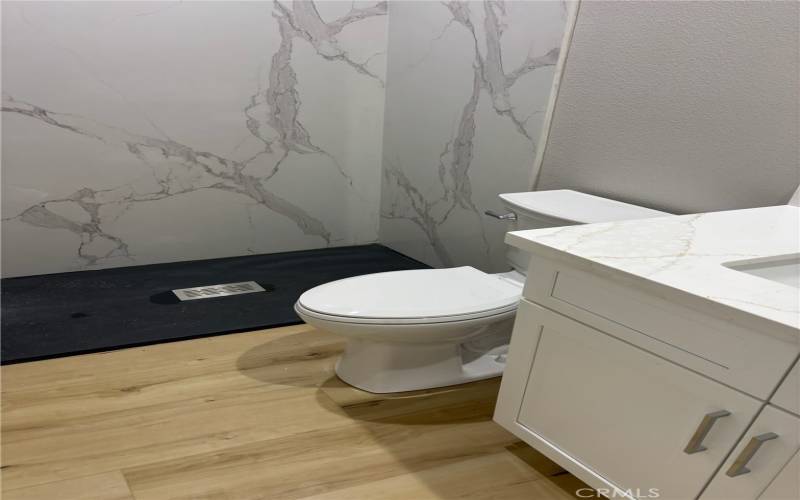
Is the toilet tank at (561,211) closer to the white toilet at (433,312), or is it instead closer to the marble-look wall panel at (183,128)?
the white toilet at (433,312)

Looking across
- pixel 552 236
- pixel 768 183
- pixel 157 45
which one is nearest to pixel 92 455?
pixel 552 236

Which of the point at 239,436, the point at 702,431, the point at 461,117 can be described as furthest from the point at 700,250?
the point at 461,117

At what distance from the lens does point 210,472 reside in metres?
1.38

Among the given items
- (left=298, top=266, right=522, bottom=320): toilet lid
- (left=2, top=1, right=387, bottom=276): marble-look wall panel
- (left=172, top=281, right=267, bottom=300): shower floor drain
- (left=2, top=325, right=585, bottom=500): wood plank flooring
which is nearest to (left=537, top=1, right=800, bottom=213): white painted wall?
(left=298, top=266, right=522, bottom=320): toilet lid

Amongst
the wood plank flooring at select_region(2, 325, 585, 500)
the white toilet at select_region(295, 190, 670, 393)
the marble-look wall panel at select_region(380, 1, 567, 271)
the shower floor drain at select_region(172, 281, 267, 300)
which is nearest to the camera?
the wood plank flooring at select_region(2, 325, 585, 500)

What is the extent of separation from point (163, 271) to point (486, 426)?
157cm

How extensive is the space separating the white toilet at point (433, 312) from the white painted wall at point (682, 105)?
0.13 metres

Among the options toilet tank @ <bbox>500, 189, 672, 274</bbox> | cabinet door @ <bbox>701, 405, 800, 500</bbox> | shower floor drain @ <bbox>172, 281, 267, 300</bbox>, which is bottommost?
shower floor drain @ <bbox>172, 281, 267, 300</bbox>

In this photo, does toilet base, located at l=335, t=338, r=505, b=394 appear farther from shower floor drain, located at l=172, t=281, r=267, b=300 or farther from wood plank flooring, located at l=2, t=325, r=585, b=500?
shower floor drain, located at l=172, t=281, r=267, b=300

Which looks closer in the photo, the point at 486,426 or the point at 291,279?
the point at 486,426

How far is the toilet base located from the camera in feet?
5.72

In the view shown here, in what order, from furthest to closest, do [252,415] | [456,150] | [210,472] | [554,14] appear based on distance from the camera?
[456,150]
[554,14]
[252,415]
[210,472]

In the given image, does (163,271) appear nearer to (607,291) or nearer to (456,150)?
(456,150)

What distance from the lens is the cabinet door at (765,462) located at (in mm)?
911
